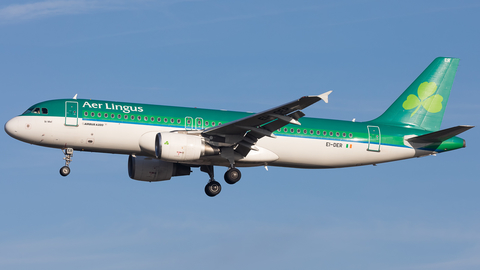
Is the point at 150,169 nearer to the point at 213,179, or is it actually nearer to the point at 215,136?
the point at 213,179

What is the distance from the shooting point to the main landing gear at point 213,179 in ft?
116

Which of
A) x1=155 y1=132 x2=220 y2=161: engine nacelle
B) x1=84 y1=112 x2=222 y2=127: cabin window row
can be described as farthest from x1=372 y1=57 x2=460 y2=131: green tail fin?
x1=155 y1=132 x2=220 y2=161: engine nacelle

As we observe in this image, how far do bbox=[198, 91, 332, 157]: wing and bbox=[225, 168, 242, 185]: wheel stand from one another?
0.95 meters

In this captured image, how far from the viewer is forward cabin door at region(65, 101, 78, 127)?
33656mm

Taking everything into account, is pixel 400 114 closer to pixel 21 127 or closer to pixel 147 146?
pixel 147 146

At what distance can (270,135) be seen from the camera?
33.4 m

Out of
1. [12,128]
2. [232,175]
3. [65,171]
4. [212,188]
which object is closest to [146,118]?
[65,171]

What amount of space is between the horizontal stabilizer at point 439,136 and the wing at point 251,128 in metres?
8.63

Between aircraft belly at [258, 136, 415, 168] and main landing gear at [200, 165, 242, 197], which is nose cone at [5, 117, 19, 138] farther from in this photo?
aircraft belly at [258, 136, 415, 168]

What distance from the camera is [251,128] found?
33.2 meters

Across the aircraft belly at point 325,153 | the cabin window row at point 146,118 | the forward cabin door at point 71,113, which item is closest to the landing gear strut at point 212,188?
the aircraft belly at point 325,153

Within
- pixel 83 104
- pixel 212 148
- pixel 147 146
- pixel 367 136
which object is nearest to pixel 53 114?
pixel 83 104

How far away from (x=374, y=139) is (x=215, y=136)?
9408 millimetres

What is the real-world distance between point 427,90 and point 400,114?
265cm
